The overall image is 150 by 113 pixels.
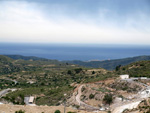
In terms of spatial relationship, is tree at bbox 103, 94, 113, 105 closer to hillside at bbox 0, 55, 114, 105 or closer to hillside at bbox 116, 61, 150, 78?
hillside at bbox 0, 55, 114, 105

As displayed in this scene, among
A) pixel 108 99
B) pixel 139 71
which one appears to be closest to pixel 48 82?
pixel 139 71

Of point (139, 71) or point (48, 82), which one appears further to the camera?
point (48, 82)

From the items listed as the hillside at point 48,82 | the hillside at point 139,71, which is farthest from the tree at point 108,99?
the hillside at point 139,71

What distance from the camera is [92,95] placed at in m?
27.7

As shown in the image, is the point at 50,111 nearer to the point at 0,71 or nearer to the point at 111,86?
the point at 111,86

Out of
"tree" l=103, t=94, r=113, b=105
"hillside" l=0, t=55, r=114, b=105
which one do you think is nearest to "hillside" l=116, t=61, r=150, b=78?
"hillside" l=0, t=55, r=114, b=105

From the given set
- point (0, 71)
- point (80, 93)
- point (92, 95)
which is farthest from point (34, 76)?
point (92, 95)

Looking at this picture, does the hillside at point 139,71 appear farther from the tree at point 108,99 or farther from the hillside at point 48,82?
the tree at point 108,99

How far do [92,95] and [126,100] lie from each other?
20.1ft

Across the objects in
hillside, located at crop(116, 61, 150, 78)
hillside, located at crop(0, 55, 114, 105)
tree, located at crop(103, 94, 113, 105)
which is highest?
hillside, located at crop(116, 61, 150, 78)

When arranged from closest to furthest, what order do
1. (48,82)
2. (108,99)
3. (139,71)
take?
(108,99) → (139,71) → (48,82)

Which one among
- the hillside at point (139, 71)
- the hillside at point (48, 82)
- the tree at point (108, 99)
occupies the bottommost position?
the hillside at point (48, 82)

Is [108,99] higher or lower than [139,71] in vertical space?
lower

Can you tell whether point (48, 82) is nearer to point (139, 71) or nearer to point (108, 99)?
point (139, 71)
